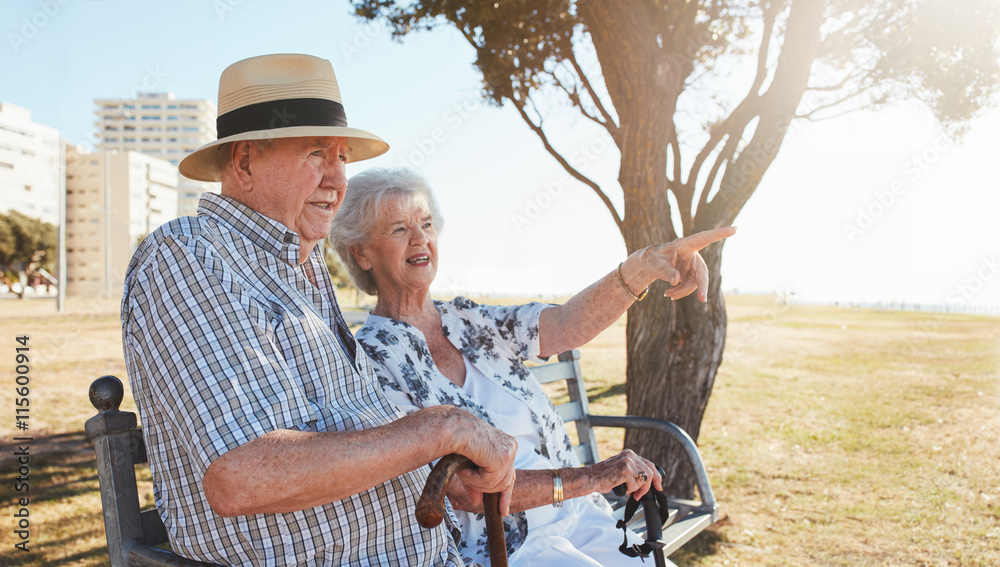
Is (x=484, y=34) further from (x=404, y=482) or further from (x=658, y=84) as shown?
(x=404, y=482)

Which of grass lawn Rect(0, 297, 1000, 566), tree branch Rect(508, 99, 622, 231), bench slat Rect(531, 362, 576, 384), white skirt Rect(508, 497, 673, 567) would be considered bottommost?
grass lawn Rect(0, 297, 1000, 566)

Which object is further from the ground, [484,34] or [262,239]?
[484,34]

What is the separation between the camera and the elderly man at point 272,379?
4.09 ft

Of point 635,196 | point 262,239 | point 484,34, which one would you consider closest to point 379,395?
point 262,239

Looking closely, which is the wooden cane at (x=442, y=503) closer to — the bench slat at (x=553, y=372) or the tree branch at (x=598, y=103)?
the bench slat at (x=553, y=372)

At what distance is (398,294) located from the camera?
245 cm

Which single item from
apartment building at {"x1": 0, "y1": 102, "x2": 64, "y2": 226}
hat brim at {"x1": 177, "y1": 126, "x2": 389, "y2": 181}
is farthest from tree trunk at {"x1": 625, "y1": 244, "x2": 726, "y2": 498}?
apartment building at {"x1": 0, "y1": 102, "x2": 64, "y2": 226}

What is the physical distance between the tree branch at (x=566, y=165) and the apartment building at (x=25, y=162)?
210 ft

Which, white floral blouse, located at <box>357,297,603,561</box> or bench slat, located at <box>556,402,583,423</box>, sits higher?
white floral blouse, located at <box>357,297,603,561</box>

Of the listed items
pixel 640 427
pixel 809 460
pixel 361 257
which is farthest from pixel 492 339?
pixel 809 460

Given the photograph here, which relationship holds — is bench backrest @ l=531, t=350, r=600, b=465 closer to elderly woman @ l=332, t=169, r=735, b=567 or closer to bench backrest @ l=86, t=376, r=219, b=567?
elderly woman @ l=332, t=169, r=735, b=567

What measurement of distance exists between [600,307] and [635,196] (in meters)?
1.73

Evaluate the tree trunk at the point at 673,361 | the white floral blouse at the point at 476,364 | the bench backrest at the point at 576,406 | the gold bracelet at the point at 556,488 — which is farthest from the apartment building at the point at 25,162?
the gold bracelet at the point at 556,488

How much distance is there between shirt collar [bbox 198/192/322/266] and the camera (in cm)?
162
